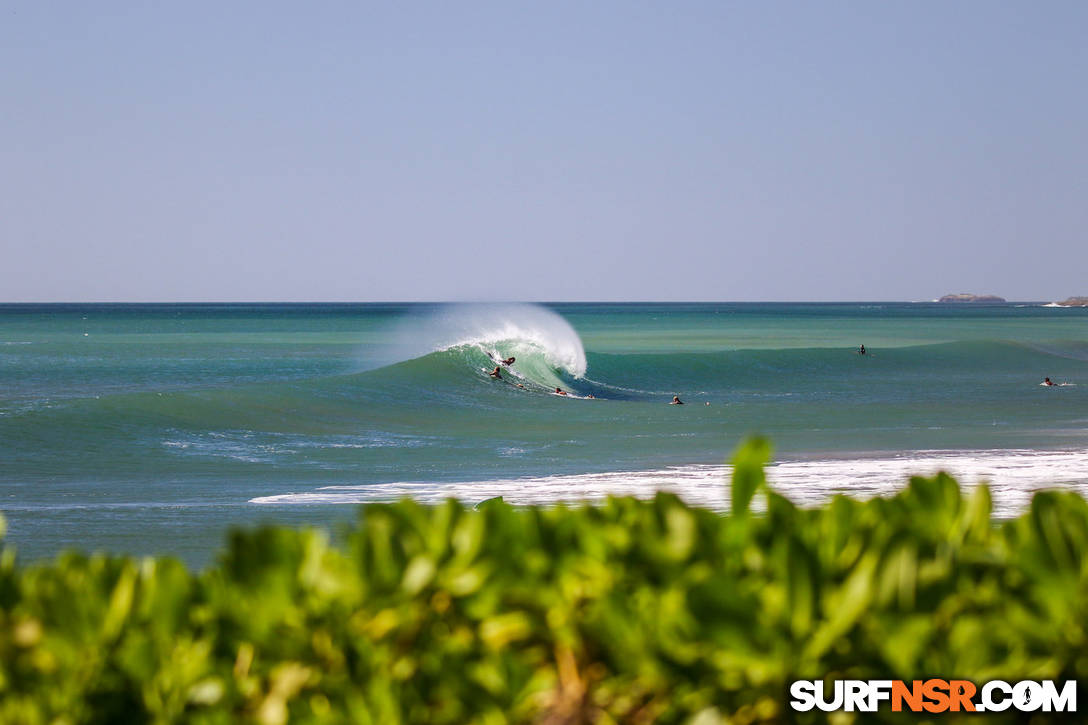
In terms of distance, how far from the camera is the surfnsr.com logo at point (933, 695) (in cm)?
149

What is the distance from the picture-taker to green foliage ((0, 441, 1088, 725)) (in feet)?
4.94

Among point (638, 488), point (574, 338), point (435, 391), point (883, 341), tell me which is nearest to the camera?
point (638, 488)

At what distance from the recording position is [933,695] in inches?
58.6

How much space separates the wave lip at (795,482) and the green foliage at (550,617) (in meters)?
9.02

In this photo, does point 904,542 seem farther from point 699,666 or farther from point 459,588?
point 459,588

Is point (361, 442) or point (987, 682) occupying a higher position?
point (987, 682)

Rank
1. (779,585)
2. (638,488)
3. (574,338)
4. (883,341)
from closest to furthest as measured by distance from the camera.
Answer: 1. (779,585)
2. (638,488)
3. (574,338)
4. (883,341)

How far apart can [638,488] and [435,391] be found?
17123mm

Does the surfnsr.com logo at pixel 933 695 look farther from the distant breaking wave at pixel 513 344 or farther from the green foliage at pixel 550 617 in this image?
the distant breaking wave at pixel 513 344

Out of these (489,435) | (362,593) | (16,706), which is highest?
(362,593)

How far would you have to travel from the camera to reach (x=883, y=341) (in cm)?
6631

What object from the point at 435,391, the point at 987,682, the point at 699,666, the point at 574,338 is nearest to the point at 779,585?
the point at 699,666

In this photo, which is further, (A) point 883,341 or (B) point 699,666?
(A) point 883,341

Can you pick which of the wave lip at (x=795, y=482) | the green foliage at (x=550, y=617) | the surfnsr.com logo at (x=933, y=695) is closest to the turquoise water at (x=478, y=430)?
the wave lip at (x=795, y=482)
